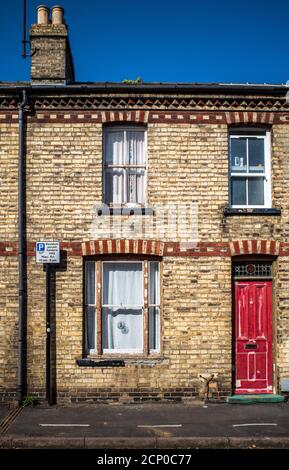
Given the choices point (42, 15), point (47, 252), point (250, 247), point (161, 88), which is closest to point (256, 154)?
point (250, 247)

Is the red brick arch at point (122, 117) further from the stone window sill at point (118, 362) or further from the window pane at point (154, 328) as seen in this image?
the stone window sill at point (118, 362)

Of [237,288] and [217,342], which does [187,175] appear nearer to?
[237,288]

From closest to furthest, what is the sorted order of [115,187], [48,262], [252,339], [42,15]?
[48,262]
[252,339]
[115,187]
[42,15]

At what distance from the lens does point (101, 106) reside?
10195 mm

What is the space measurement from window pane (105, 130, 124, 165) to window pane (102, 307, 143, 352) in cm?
337

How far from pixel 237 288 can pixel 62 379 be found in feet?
14.1

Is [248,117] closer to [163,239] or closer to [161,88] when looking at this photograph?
[161,88]

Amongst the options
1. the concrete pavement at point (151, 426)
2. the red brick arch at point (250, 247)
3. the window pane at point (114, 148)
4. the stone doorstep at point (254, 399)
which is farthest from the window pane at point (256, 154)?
the concrete pavement at point (151, 426)

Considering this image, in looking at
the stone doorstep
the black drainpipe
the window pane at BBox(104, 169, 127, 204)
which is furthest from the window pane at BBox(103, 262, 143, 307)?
Result: the stone doorstep

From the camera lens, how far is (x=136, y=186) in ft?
34.2

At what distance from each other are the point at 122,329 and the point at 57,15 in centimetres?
755
